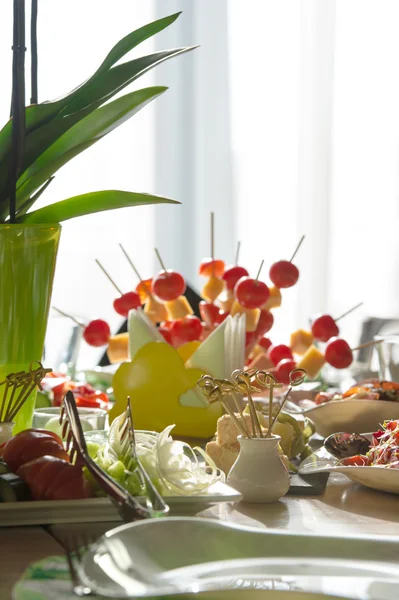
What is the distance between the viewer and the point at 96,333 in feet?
4.80

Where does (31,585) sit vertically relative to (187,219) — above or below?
below

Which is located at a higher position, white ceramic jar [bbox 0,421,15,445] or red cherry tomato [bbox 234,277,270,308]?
red cherry tomato [bbox 234,277,270,308]

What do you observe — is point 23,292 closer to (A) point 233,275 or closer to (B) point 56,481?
(B) point 56,481

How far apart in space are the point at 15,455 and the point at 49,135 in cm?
36

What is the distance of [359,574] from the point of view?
0.51m

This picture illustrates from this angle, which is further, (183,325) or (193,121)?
(193,121)

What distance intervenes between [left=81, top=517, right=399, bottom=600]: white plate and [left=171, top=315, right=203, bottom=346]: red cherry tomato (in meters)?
0.75

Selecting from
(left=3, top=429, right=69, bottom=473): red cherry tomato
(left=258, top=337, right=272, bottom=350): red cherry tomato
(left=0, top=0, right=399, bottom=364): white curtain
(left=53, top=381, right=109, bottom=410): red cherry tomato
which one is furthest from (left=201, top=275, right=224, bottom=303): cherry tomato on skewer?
(left=0, top=0, right=399, bottom=364): white curtain

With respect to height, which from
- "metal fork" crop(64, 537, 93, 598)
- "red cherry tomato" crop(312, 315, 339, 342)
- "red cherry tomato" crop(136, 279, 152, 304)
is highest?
"red cherry tomato" crop(136, 279, 152, 304)

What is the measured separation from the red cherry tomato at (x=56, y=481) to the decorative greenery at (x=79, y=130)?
0.32m

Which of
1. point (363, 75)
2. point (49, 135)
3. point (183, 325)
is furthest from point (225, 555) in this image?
point (363, 75)

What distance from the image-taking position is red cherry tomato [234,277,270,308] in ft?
4.25

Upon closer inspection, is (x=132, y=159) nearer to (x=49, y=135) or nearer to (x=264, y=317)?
(x=264, y=317)

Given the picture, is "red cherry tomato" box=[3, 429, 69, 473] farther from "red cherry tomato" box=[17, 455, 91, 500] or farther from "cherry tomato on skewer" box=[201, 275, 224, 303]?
"cherry tomato on skewer" box=[201, 275, 224, 303]
